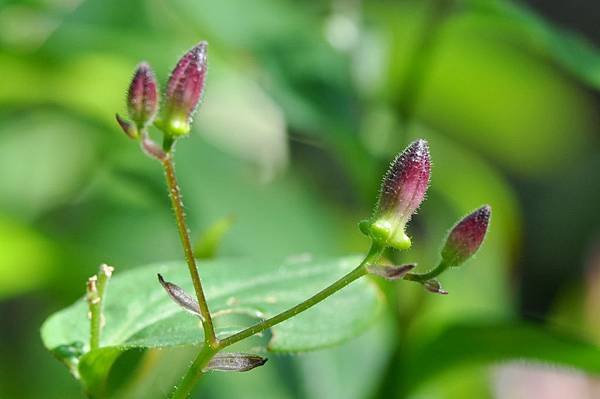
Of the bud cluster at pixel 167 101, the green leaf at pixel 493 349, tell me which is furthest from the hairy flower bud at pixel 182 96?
the green leaf at pixel 493 349

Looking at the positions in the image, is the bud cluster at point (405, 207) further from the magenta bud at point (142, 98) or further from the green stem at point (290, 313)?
the magenta bud at point (142, 98)

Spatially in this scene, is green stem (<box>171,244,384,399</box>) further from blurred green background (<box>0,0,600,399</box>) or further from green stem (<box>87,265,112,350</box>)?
blurred green background (<box>0,0,600,399</box>)

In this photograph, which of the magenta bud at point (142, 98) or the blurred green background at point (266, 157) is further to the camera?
the blurred green background at point (266, 157)

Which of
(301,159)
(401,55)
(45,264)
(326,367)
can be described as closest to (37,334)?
(45,264)

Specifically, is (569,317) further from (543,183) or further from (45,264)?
(543,183)

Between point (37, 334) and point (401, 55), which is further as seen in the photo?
point (401, 55)

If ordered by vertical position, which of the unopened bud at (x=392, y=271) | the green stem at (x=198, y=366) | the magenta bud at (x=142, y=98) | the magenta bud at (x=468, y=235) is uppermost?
the magenta bud at (x=142, y=98)

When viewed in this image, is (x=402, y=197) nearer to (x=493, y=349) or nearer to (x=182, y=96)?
(x=182, y=96)
